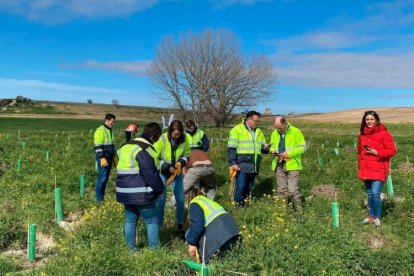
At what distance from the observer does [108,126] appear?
961cm

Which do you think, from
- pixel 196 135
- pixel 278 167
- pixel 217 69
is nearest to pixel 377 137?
pixel 278 167

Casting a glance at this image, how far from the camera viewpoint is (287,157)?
8.08 m

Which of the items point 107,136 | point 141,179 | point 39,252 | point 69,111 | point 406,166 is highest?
point 69,111

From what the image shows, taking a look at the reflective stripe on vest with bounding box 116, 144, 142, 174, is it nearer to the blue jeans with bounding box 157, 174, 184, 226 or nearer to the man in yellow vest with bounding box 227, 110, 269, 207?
A: the blue jeans with bounding box 157, 174, 184, 226

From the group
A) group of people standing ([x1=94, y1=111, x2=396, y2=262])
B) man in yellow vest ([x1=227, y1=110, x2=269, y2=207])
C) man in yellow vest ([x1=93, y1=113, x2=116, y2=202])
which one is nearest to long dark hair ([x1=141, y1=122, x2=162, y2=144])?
group of people standing ([x1=94, y1=111, x2=396, y2=262])

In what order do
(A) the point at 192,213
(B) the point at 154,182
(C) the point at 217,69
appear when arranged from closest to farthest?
(A) the point at 192,213, (B) the point at 154,182, (C) the point at 217,69

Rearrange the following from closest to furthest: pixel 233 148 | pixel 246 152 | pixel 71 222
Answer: pixel 71 222, pixel 246 152, pixel 233 148

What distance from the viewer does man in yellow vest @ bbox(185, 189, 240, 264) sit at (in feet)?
15.7

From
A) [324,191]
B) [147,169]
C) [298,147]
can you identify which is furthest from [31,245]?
[324,191]

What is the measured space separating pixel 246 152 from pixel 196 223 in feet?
11.9

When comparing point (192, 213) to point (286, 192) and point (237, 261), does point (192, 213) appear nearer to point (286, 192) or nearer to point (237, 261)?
point (237, 261)

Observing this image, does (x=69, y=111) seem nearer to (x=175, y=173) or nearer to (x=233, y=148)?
(x=233, y=148)

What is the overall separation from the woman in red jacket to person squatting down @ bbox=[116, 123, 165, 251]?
153 inches

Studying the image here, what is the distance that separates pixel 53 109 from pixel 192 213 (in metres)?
78.3
